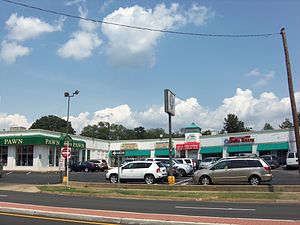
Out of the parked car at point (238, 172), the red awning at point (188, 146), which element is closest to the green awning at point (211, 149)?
the red awning at point (188, 146)

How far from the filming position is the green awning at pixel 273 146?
5538 centimetres

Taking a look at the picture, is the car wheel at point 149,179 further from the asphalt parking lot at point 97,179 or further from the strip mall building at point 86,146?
the strip mall building at point 86,146

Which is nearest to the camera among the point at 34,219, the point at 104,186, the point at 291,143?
the point at 34,219

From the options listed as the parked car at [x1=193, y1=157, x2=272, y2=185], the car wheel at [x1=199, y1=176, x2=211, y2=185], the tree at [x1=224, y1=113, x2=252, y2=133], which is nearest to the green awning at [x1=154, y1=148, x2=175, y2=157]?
the car wheel at [x1=199, y1=176, x2=211, y2=185]

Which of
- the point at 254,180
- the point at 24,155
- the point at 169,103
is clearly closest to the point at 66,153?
the point at 169,103

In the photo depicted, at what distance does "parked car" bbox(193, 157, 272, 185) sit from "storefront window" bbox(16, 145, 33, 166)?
3648cm

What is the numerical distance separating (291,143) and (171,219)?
156 feet

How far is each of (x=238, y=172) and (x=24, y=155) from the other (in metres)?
39.4

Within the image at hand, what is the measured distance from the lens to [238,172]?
2370 centimetres

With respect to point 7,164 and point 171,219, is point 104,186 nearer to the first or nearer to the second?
point 171,219

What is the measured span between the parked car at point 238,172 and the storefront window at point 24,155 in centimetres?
3648

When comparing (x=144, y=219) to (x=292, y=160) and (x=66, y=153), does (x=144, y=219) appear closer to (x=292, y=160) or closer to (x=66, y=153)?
(x=66, y=153)

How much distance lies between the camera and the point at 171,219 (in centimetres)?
1129

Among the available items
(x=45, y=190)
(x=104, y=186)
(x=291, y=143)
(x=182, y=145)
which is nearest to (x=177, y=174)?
(x=104, y=186)
